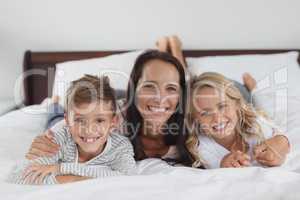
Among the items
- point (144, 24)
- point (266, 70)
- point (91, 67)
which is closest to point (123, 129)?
point (91, 67)

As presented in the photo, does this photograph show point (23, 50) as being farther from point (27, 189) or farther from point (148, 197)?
point (148, 197)

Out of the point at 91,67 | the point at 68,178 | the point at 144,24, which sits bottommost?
the point at 68,178

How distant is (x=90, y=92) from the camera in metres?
1.09

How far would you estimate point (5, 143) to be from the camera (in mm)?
1417

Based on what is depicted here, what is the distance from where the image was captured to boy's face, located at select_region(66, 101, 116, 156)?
1073 millimetres

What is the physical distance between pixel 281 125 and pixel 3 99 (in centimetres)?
187

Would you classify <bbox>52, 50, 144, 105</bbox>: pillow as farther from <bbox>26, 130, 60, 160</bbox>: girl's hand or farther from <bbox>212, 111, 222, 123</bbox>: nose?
<bbox>212, 111, 222, 123</bbox>: nose

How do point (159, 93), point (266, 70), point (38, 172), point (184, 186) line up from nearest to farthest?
point (184, 186) → point (38, 172) → point (159, 93) → point (266, 70)

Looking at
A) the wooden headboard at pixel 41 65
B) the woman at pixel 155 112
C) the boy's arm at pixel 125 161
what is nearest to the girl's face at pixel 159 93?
the woman at pixel 155 112

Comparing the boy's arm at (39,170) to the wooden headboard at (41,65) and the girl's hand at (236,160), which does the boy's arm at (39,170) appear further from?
the wooden headboard at (41,65)

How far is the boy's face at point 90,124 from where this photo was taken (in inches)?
42.3

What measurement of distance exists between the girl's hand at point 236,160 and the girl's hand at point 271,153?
0.03 meters

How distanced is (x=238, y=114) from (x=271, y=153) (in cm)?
14

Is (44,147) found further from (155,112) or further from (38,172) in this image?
(155,112)
